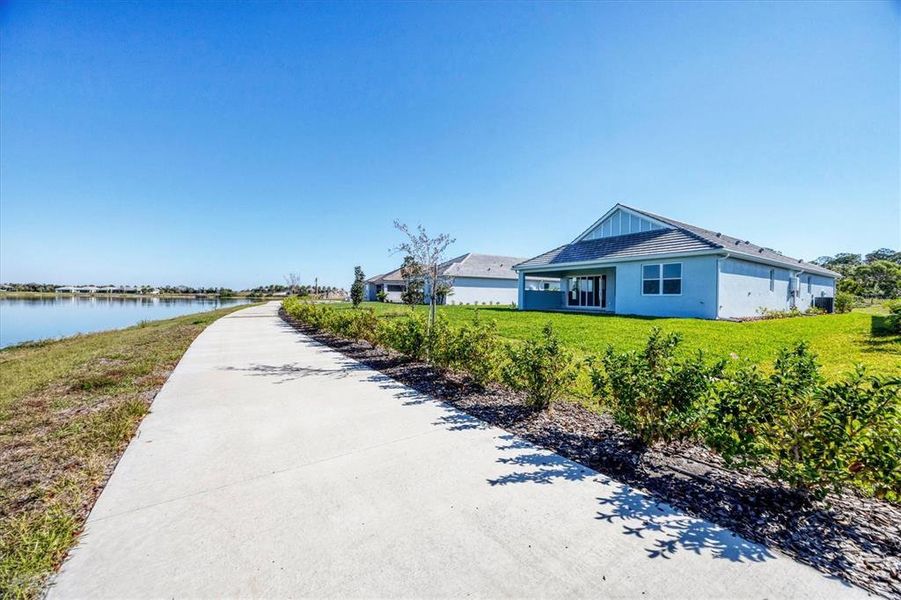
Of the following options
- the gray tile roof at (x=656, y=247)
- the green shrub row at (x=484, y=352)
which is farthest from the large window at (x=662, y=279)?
the green shrub row at (x=484, y=352)

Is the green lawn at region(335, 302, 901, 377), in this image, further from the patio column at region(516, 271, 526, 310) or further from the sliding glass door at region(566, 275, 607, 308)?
Answer: the patio column at region(516, 271, 526, 310)

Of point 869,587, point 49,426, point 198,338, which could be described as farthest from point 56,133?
point 869,587

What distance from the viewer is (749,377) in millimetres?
2932

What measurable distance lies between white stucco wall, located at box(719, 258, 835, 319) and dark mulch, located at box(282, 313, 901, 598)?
1476 cm

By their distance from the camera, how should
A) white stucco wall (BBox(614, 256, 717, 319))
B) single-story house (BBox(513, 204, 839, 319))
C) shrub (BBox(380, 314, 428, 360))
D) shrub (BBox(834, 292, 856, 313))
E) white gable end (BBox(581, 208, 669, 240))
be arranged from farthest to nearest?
shrub (BBox(834, 292, 856, 313)) → white gable end (BBox(581, 208, 669, 240)) → single-story house (BBox(513, 204, 839, 319)) → white stucco wall (BBox(614, 256, 717, 319)) → shrub (BBox(380, 314, 428, 360))

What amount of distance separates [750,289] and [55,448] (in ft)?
73.8

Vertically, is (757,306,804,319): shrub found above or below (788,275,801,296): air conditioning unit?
Answer: below

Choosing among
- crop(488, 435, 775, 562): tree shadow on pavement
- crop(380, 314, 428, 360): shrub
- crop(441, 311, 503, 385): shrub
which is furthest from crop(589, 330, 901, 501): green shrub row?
crop(380, 314, 428, 360): shrub

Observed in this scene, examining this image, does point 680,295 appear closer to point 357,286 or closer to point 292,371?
point 292,371

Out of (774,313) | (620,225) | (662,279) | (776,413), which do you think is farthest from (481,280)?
(776,413)

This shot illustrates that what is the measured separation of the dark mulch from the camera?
7.03 ft

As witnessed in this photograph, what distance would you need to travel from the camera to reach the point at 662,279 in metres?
17.2

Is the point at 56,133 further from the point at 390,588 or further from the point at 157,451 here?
the point at 390,588

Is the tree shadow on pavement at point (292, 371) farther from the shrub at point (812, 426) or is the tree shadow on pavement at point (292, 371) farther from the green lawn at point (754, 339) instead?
the shrub at point (812, 426)
